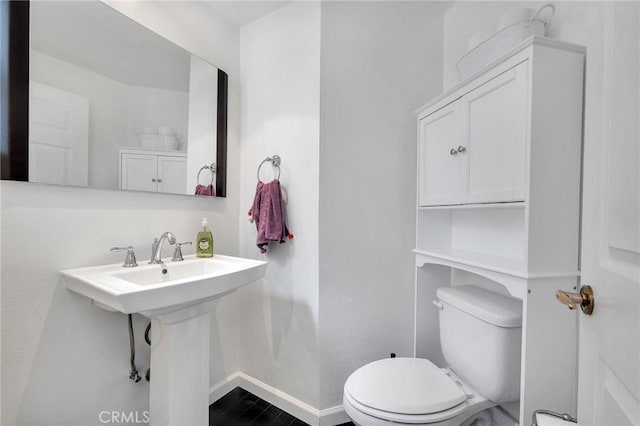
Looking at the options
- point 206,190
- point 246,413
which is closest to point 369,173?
point 206,190

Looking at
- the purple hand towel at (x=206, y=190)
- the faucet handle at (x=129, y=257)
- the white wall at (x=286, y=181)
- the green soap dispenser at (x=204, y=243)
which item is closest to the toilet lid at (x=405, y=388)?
the white wall at (x=286, y=181)

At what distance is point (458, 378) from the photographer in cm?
127

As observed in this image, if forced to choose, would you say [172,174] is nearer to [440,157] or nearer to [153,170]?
[153,170]

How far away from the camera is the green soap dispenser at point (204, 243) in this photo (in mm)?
1528

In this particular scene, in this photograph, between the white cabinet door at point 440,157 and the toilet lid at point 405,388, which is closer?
the toilet lid at point 405,388

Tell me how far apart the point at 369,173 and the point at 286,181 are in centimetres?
47

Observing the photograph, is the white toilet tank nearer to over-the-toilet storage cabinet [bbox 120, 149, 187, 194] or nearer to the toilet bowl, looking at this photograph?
the toilet bowl

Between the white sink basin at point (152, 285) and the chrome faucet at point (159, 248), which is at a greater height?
the chrome faucet at point (159, 248)

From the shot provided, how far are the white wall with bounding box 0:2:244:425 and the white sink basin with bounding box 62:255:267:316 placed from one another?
10cm

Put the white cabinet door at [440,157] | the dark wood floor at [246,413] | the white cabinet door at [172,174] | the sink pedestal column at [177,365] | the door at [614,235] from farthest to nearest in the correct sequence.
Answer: the dark wood floor at [246,413]
the white cabinet door at [172,174]
the white cabinet door at [440,157]
the sink pedestal column at [177,365]
the door at [614,235]

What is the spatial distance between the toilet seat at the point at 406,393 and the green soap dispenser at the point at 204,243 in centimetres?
94

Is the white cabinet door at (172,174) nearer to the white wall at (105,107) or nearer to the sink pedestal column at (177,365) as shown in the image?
the white wall at (105,107)

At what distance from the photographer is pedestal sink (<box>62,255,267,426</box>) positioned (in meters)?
0.96

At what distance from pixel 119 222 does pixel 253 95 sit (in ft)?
3.50
